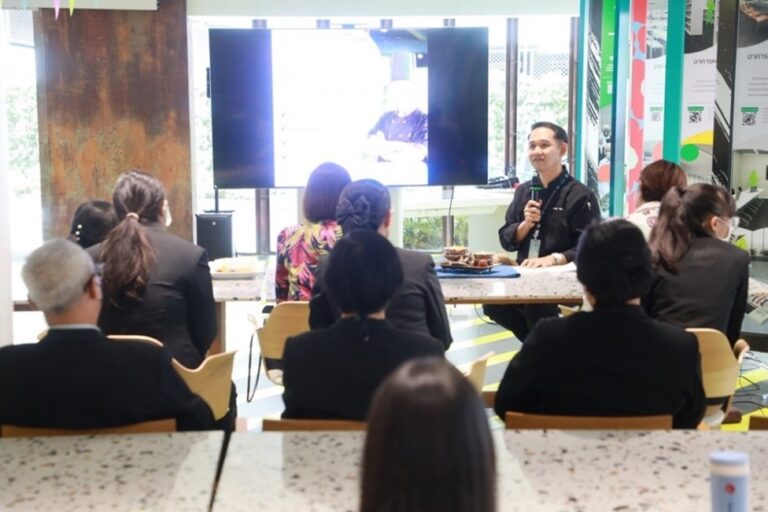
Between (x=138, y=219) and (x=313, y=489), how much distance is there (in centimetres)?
195

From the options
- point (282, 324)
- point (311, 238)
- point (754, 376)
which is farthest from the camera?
point (754, 376)

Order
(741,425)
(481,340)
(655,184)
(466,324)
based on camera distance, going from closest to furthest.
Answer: (655,184) < (741,425) < (481,340) < (466,324)

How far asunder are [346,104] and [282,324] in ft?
11.4

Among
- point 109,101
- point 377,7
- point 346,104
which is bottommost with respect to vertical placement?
point 346,104

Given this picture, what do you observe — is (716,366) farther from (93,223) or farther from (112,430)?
(93,223)

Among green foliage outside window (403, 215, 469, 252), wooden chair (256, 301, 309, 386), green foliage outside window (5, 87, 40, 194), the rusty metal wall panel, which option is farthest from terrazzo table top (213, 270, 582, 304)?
green foliage outside window (403, 215, 469, 252)

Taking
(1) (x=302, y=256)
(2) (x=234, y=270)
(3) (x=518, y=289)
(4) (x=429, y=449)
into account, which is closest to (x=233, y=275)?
(2) (x=234, y=270)

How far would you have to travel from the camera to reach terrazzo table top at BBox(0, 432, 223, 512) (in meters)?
1.74

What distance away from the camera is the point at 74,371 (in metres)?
2.21

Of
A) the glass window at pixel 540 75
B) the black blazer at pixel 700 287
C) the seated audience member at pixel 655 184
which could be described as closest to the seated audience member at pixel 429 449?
the black blazer at pixel 700 287

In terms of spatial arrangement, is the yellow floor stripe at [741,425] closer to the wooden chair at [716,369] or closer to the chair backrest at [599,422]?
the wooden chair at [716,369]

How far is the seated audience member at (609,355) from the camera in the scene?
237cm

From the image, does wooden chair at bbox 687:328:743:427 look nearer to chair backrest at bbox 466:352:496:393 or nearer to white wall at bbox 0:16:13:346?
chair backrest at bbox 466:352:496:393

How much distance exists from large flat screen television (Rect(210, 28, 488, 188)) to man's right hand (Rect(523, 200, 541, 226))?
2004 millimetres
